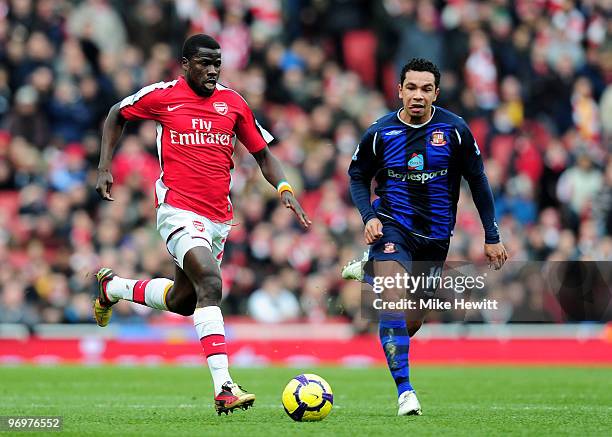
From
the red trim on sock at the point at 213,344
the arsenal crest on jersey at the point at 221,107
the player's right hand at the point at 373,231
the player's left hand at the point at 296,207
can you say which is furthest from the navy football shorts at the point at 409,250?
the arsenal crest on jersey at the point at 221,107

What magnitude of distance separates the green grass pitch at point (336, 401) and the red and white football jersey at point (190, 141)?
5.54 feet

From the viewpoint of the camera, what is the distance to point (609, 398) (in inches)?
464

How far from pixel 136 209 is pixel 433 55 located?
6148mm

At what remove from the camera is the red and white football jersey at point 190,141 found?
10.2m

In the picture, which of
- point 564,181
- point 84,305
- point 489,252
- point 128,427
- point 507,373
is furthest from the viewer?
point 564,181

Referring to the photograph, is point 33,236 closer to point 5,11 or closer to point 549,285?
point 5,11

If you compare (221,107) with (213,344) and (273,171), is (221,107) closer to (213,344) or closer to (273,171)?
(273,171)

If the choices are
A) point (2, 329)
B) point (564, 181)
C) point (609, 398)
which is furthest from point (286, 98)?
point (609, 398)

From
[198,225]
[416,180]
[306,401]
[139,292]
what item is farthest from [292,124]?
[306,401]

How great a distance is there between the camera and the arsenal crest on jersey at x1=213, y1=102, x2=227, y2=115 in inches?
404

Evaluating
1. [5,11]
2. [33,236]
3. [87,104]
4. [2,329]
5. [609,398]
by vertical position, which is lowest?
[609,398]

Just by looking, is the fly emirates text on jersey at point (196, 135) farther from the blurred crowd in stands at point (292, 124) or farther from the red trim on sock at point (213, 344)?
the blurred crowd in stands at point (292, 124)

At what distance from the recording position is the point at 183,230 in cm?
995

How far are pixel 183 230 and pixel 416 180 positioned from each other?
1880mm
